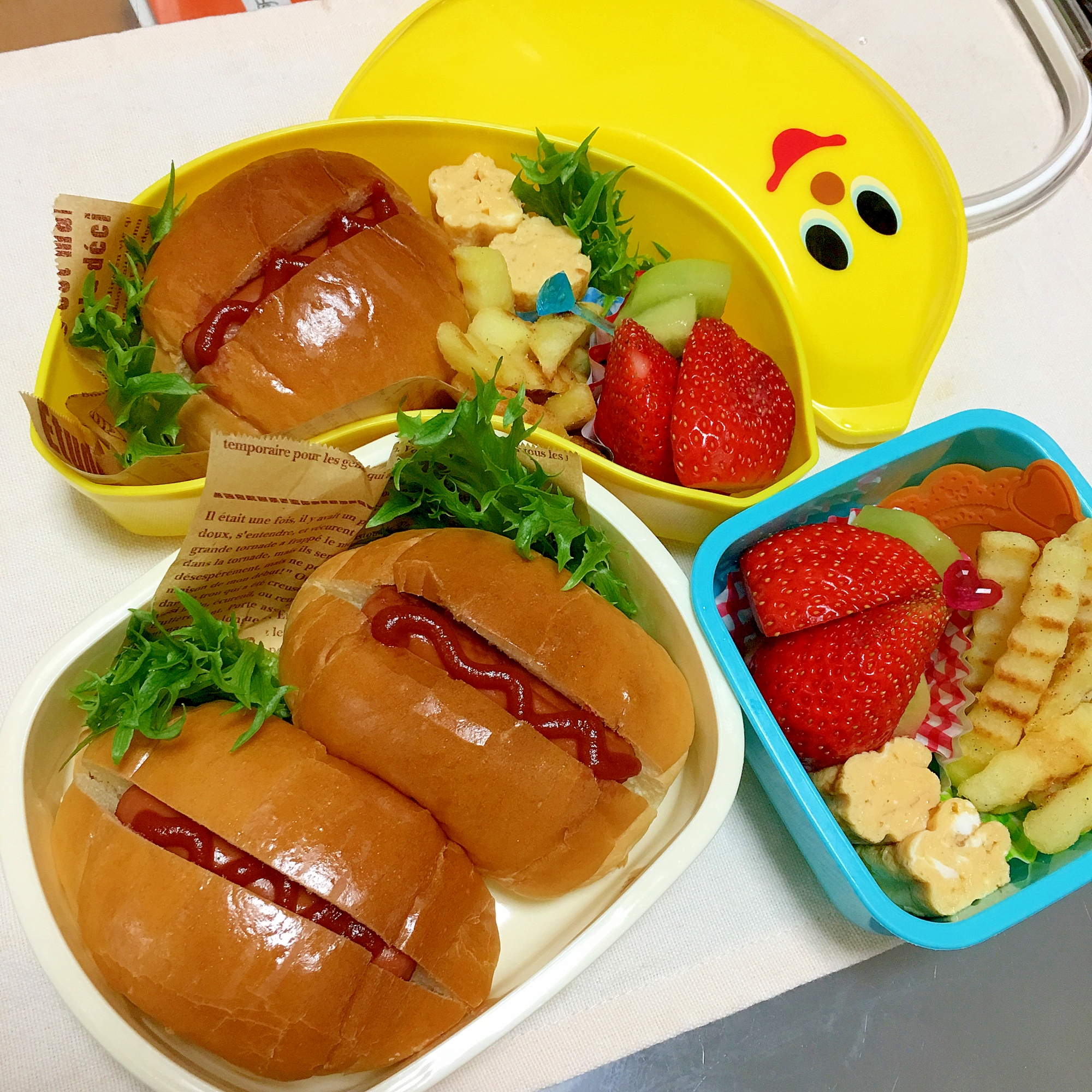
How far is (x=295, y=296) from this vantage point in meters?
1.05

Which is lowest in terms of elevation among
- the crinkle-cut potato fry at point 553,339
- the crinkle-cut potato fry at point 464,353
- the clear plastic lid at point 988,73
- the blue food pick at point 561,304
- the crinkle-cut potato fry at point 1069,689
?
the crinkle-cut potato fry at point 1069,689

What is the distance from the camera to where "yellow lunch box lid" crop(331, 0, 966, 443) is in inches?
51.8

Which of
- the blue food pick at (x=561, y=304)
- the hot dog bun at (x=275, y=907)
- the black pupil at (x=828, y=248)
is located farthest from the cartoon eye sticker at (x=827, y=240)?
the hot dog bun at (x=275, y=907)

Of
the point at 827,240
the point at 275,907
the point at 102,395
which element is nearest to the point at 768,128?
the point at 827,240

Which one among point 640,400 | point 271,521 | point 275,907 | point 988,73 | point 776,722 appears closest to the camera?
point 275,907

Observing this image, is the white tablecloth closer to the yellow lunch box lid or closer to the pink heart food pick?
the yellow lunch box lid

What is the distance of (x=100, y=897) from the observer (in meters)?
0.83

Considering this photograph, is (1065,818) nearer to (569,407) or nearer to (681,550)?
(681,550)

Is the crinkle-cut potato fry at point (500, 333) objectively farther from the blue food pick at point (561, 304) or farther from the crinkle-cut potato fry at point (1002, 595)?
the crinkle-cut potato fry at point (1002, 595)

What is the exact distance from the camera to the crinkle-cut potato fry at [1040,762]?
106 cm

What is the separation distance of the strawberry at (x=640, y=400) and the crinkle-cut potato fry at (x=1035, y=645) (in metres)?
0.50

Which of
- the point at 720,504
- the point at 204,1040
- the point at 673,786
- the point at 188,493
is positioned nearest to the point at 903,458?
the point at 720,504

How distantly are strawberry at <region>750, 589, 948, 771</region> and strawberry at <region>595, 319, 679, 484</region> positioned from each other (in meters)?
0.32

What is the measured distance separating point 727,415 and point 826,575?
253 millimetres
